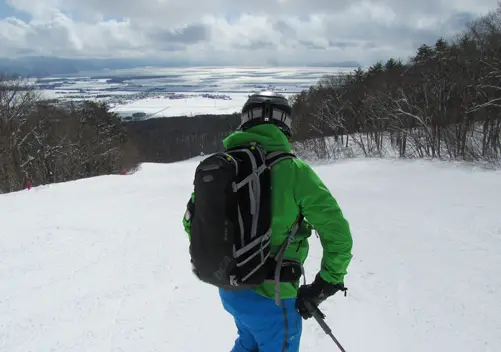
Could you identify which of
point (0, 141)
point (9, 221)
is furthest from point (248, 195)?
point (0, 141)

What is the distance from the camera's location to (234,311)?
2.13 m

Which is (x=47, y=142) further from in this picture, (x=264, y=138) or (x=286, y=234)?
(x=286, y=234)

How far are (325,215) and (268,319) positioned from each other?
69 cm

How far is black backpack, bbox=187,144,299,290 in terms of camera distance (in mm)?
1820

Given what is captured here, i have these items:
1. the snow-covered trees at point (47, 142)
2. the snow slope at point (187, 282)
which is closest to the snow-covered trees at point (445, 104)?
the snow slope at point (187, 282)

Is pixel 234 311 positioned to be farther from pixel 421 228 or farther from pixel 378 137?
pixel 378 137

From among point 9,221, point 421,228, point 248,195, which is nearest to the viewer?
point 248,195

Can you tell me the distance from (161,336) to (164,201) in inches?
296

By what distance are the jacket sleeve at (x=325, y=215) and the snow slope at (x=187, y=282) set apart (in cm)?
205

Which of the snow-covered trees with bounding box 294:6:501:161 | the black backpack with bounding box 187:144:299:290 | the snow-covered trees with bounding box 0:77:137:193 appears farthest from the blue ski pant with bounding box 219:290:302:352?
the snow-covered trees with bounding box 0:77:137:193

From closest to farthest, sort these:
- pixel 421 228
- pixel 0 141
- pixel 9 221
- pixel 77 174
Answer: pixel 421 228 → pixel 9 221 → pixel 0 141 → pixel 77 174

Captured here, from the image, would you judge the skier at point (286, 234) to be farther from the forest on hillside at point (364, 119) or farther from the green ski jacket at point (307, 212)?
the forest on hillside at point (364, 119)

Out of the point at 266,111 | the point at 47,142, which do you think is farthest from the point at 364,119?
the point at 266,111

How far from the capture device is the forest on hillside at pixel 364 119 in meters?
23.2
